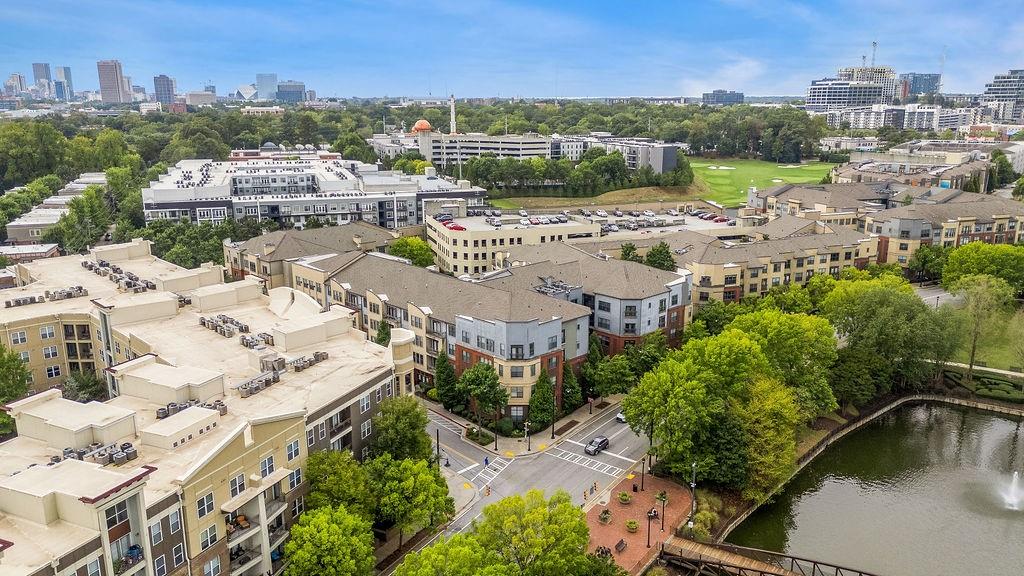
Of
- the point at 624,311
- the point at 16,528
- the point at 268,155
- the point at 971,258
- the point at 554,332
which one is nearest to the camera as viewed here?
the point at 16,528

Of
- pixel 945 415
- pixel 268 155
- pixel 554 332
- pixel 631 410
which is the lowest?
pixel 945 415

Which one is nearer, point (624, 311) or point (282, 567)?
point (282, 567)

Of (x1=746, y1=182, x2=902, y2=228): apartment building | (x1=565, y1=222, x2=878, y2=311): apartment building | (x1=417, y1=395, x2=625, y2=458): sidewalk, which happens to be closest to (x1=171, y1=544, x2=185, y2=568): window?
(x1=417, y1=395, x2=625, y2=458): sidewalk

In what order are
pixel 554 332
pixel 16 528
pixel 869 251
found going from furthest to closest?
pixel 869 251, pixel 554 332, pixel 16 528

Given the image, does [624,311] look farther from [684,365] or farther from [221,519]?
[221,519]

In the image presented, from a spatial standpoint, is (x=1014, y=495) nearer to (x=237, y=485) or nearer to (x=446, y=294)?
(x=446, y=294)

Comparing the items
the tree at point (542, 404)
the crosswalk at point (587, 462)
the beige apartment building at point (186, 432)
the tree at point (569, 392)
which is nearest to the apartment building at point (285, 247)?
the beige apartment building at point (186, 432)

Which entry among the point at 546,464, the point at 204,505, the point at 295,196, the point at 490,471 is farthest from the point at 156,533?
the point at 295,196

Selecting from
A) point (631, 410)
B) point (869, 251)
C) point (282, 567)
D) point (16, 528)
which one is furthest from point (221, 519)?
point (869, 251)

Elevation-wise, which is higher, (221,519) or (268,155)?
(268,155)
